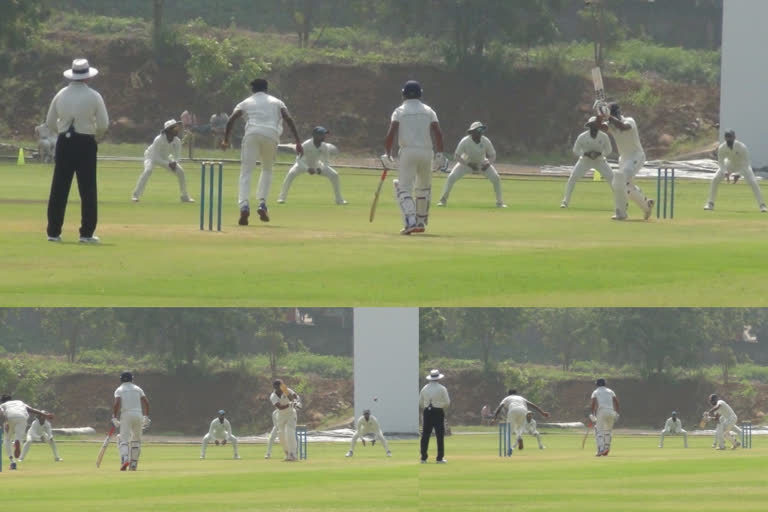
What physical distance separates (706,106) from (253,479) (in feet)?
168

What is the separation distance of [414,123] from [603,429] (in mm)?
5691

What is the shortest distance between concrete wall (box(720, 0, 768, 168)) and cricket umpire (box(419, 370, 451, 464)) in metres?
39.7

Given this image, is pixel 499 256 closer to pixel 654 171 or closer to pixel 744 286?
pixel 744 286

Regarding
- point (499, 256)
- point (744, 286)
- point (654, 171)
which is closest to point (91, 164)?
point (499, 256)

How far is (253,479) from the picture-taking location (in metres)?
17.1

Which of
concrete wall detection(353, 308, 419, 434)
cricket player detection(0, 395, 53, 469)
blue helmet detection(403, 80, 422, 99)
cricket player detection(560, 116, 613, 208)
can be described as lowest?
concrete wall detection(353, 308, 419, 434)

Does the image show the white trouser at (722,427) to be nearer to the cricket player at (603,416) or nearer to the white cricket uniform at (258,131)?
the cricket player at (603,416)

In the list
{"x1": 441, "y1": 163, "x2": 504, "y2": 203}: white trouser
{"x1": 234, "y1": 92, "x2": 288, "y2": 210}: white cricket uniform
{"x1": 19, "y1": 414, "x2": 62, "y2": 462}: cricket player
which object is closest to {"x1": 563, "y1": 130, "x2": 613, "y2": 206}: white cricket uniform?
{"x1": 441, "y1": 163, "x2": 504, "y2": 203}: white trouser

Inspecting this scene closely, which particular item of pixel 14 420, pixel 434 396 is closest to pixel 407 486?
pixel 434 396

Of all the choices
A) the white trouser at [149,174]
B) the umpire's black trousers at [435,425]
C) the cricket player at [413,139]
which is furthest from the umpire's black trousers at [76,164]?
the white trouser at [149,174]

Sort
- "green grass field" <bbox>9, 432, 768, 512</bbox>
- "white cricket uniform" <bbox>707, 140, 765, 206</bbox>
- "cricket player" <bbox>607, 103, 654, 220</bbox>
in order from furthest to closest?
"white cricket uniform" <bbox>707, 140, 765, 206</bbox>, "cricket player" <bbox>607, 103, 654, 220</bbox>, "green grass field" <bbox>9, 432, 768, 512</bbox>

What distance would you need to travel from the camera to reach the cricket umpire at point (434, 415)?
734 inches

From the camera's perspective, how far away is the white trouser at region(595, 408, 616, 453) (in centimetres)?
2302

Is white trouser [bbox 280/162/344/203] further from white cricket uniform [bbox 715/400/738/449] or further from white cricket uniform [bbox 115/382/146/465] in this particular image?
white cricket uniform [bbox 115/382/146/465]
